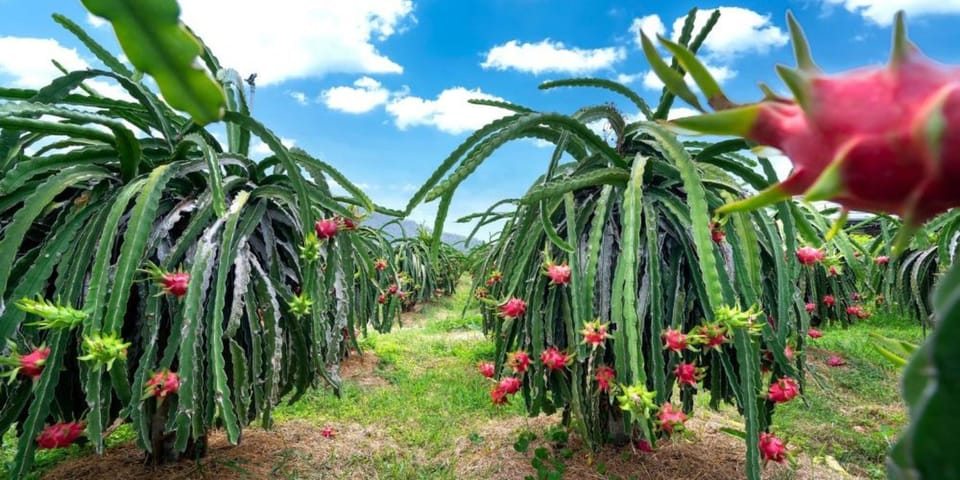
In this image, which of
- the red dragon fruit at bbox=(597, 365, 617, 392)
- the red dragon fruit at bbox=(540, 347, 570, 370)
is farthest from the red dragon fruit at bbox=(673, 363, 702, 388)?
the red dragon fruit at bbox=(540, 347, 570, 370)

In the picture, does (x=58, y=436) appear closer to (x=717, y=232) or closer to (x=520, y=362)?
(x=520, y=362)

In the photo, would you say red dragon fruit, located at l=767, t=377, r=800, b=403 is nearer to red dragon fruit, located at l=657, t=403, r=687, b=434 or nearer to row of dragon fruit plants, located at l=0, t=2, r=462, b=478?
red dragon fruit, located at l=657, t=403, r=687, b=434

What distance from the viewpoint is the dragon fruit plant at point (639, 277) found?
140 cm

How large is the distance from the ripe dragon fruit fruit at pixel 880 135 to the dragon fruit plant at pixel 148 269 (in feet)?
4.36

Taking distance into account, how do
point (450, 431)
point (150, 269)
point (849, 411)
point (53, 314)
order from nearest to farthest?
point (53, 314) → point (150, 269) → point (450, 431) → point (849, 411)

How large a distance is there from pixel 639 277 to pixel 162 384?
1408 mm

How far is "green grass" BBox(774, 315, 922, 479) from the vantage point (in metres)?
2.88

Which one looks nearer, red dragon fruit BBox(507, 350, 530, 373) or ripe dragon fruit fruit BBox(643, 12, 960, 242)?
ripe dragon fruit fruit BBox(643, 12, 960, 242)

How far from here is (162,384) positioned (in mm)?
1439

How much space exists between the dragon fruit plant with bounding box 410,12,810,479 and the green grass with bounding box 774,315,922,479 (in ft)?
1.92

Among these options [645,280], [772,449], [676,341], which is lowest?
[772,449]

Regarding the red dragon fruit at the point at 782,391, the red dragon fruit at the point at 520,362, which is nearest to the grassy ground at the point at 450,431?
the red dragon fruit at the point at 782,391

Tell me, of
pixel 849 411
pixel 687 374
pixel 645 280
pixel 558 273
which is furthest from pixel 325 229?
pixel 849 411

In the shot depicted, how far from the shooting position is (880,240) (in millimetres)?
4059
